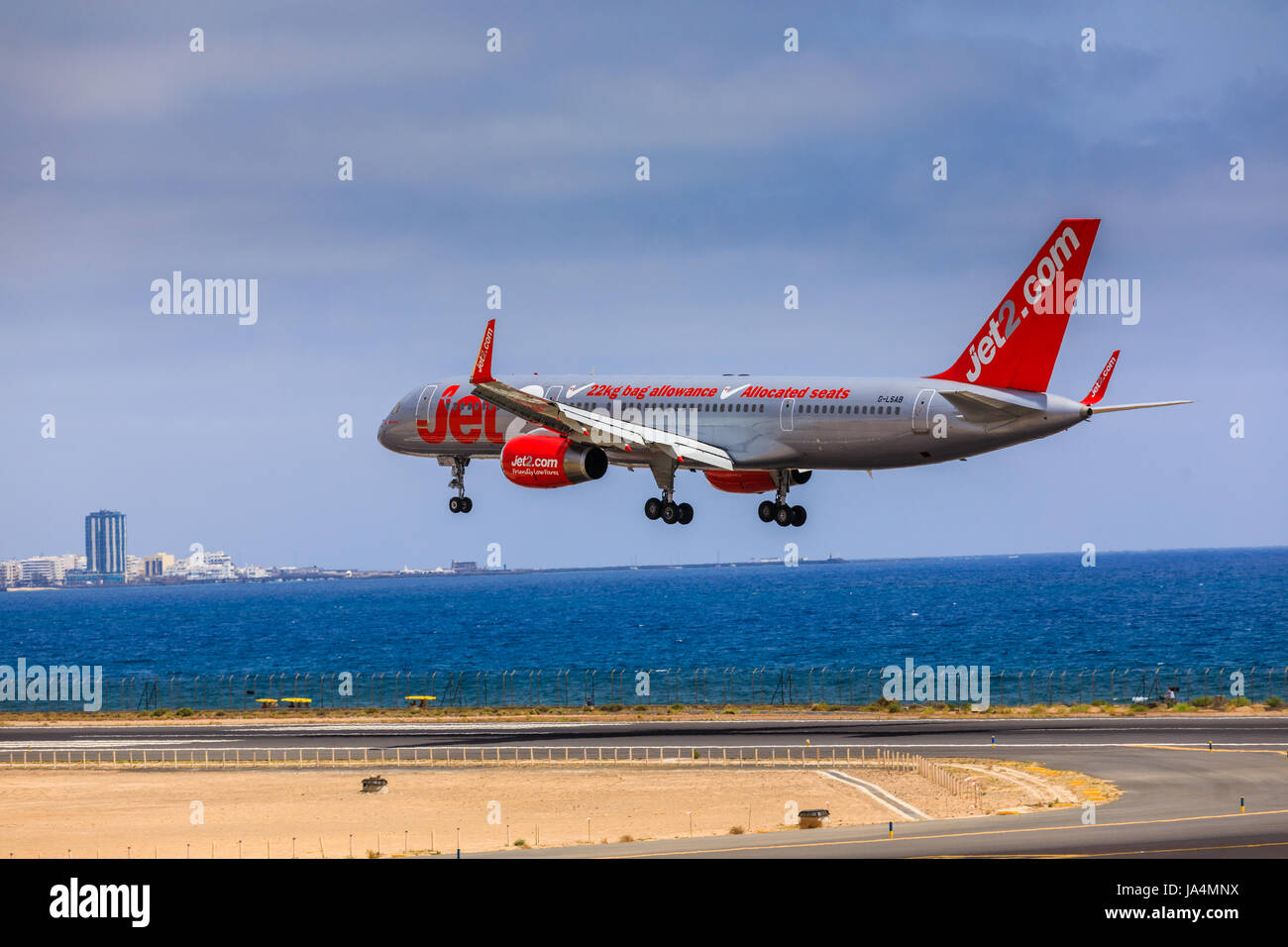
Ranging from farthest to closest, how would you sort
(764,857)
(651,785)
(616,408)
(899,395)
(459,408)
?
(651,785) < (459,408) < (616,408) < (899,395) < (764,857)

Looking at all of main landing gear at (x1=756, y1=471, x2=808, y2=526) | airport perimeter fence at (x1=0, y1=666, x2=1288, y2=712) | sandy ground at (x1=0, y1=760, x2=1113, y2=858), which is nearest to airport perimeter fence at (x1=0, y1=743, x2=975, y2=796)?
sandy ground at (x1=0, y1=760, x2=1113, y2=858)

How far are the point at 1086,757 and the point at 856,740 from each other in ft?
57.1

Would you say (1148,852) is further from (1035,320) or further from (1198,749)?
(1198,749)

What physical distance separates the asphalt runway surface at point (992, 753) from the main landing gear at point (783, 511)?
514 inches

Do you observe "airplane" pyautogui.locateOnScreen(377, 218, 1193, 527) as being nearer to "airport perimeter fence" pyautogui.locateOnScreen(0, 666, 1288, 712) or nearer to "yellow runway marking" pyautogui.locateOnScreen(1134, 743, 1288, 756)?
"yellow runway marking" pyautogui.locateOnScreen(1134, 743, 1288, 756)

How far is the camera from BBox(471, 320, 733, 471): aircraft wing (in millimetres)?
63719

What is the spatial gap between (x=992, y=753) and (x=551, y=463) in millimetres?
36107

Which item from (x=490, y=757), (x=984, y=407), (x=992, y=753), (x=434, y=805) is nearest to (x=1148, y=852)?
(x=984, y=407)

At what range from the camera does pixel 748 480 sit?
67750 millimetres

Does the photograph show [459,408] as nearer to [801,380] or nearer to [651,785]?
[801,380]

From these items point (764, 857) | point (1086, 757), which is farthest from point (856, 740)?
point (764, 857)

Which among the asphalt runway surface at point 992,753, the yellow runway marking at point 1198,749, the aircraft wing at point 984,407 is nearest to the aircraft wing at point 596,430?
the aircraft wing at point 984,407

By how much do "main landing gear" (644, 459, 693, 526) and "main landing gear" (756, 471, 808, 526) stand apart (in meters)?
3.36
